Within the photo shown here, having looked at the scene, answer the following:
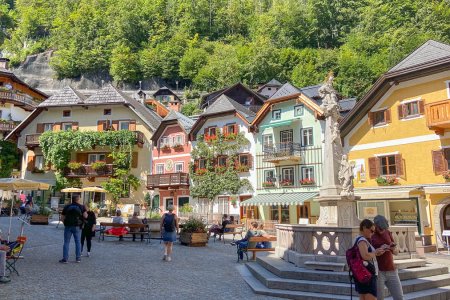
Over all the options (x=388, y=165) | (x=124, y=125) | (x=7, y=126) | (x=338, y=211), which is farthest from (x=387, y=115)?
(x=7, y=126)

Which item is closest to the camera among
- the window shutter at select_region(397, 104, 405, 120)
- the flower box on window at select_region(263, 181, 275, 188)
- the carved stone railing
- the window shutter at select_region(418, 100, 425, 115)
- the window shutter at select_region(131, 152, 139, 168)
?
the carved stone railing

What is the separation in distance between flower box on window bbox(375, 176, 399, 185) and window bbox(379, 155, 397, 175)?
1.28 ft

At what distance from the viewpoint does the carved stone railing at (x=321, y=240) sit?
9.03 m

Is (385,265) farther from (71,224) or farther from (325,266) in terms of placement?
(71,224)

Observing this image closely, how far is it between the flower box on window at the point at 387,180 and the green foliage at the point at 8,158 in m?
37.9

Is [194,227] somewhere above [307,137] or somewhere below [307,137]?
below

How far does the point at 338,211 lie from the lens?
36.6ft

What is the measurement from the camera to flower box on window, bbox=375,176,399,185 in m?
22.8

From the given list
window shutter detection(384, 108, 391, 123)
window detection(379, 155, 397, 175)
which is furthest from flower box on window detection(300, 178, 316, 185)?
window shutter detection(384, 108, 391, 123)

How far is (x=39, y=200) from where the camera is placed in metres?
40.7

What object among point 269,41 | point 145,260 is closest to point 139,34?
point 269,41

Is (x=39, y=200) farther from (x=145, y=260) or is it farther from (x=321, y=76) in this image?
(x=321, y=76)

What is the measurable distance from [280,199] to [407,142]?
34.3 ft

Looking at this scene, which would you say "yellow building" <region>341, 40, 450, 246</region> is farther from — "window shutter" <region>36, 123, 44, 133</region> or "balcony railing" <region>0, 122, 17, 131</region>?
"balcony railing" <region>0, 122, 17, 131</region>
